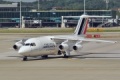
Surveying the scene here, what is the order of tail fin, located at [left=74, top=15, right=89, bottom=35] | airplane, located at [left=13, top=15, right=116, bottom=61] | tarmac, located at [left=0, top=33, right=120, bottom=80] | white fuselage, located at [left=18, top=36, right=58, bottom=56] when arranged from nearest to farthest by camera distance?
tarmac, located at [left=0, top=33, right=120, bottom=80] < white fuselage, located at [left=18, top=36, right=58, bottom=56] < airplane, located at [left=13, top=15, right=116, bottom=61] < tail fin, located at [left=74, top=15, right=89, bottom=35]

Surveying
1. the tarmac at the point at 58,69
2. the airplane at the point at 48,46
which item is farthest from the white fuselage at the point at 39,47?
the tarmac at the point at 58,69

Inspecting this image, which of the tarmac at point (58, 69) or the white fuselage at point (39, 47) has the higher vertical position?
the white fuselage at point (39, 47)

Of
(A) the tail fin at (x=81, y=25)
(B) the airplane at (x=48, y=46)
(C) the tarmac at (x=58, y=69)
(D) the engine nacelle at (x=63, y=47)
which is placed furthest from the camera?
(A) the tail fin at (x=81, y=25)

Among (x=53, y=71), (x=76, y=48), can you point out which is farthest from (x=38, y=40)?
(x=53, y=71)

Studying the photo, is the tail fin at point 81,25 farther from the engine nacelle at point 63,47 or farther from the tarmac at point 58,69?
the tarmac at point 58,69

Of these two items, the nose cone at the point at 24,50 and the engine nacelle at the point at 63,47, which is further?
the engine nacelle at the point at 63,47

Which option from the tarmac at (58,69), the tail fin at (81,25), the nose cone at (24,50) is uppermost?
the tail fin at (81,25)

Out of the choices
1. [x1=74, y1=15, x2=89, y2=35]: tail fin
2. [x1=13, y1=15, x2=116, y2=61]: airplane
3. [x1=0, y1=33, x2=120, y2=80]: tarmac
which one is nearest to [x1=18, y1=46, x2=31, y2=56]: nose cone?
[x1=13, y1=15, x2=116, y2=61]: airplane

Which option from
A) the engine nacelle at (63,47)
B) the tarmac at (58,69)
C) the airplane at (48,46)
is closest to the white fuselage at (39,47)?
the airplane at (48,46)

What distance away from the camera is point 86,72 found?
42562 mm

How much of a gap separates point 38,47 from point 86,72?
1402cm

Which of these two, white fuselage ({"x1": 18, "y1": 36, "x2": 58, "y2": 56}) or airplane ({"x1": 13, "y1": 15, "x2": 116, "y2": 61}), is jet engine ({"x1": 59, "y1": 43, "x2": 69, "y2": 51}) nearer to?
airplane ({"x1": 13, "y1": 15, "x2": 116, "y2": 61})

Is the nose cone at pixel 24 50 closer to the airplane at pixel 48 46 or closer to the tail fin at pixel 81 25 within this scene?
the airplane at pixel 48 46

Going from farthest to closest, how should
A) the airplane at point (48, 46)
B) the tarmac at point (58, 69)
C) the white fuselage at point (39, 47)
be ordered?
the airplane at point (48, 46) → the white fuselage at point (39, 47) → the tarmac at point (58, 69)
